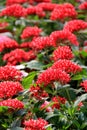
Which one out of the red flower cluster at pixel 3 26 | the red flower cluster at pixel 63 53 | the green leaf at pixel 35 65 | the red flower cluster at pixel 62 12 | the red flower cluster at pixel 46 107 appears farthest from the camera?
the red flower cluster at pixel 3 26

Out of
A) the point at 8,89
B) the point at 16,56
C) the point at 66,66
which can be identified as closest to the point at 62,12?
the point at 16,56

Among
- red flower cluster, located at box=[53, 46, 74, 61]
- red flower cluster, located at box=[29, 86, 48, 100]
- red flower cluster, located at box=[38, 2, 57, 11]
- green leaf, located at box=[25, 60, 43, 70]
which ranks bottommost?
red flower cluster, located at box=[38, 2, 57, 11]

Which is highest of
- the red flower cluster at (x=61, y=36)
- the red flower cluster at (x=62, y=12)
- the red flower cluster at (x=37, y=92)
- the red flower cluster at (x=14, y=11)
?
the red flower cluster at (x=37, y=92)

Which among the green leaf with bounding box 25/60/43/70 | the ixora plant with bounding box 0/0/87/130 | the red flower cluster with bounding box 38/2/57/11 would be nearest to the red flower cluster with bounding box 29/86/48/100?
the ixora plant with bounding box 0/0/87/130

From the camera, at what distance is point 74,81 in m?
3.30

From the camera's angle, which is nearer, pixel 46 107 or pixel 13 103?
pixel 13 103

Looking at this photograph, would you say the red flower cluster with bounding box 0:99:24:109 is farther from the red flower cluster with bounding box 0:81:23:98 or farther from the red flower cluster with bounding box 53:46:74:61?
the red flower cluster with bounding box 53:46:74:61

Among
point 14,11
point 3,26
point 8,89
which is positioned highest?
point 8,89

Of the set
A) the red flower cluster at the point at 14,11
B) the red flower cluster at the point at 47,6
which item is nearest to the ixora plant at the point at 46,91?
the red flower cluster at the point at 14,11

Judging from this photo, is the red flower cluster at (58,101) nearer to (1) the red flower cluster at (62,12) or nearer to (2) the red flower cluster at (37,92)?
(2) the red flower cluster at (37,92)

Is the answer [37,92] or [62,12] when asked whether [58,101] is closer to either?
[37,92]

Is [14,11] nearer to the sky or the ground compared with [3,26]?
nearer to the sky

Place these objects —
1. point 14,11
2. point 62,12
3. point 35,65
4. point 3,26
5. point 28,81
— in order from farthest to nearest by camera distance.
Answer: point 3,26 → point 14,11 → point 62,12 → point 35,65 → point 28,81

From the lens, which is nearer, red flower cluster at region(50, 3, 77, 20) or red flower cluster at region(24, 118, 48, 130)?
red flower cluster at region(24, 118, 48, 130)
